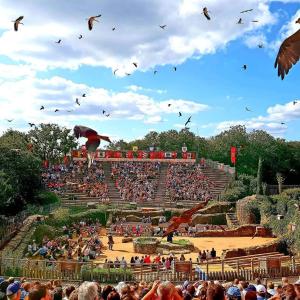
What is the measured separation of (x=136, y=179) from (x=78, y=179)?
6243mm

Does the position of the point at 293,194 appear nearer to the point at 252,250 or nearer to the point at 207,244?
the point at 207,244

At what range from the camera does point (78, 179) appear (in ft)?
159

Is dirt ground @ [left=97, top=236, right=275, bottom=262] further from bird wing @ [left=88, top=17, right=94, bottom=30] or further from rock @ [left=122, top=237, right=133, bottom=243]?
bird wing @ [left=88, top=17, right=94, bottom=30]

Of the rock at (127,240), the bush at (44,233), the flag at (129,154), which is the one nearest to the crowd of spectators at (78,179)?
the flag at (129,154)

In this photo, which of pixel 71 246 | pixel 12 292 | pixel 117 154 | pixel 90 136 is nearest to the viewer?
pixel 12 292

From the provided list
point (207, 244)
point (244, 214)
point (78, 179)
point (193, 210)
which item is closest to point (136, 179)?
point (78, 179)

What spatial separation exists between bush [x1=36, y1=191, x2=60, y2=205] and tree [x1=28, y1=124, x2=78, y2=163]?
2174 centimetres

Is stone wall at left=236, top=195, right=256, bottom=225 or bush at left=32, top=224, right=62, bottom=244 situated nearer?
bush at left=32, top=224, right=62, bottom=244

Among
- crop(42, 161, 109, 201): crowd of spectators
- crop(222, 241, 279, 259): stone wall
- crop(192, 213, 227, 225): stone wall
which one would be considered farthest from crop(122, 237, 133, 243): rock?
crop(42, 161, 109, 201): crowd of spectators

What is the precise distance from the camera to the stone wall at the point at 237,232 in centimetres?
3503

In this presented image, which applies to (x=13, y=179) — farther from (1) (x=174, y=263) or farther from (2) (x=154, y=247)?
(1) (x=174, y=263)

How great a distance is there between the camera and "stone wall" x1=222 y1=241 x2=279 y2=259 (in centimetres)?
2522

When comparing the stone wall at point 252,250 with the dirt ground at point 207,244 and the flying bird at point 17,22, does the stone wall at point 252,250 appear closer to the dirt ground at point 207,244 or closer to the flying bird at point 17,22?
the dirt ground at point 207,244

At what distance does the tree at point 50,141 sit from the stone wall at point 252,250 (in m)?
40.4
